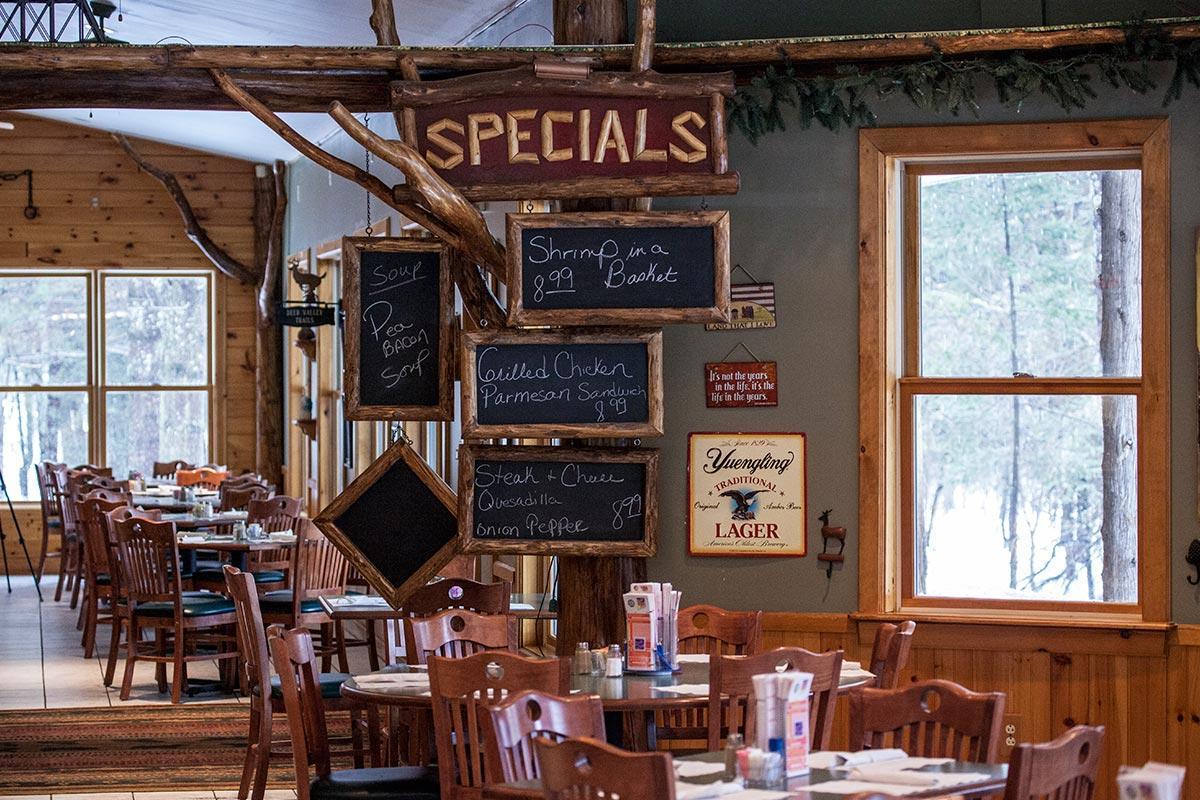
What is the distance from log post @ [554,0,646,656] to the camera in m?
5.59

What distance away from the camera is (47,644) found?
10047mm

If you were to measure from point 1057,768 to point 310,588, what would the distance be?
5803mm

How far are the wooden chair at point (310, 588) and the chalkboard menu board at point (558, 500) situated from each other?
2792 millimetres

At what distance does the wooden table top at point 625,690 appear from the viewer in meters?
4.37

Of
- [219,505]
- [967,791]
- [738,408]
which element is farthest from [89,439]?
[967,791]

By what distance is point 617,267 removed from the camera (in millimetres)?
5199

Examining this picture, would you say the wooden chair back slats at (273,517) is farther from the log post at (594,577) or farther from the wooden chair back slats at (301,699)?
the wooden chair back slats at (301,699)

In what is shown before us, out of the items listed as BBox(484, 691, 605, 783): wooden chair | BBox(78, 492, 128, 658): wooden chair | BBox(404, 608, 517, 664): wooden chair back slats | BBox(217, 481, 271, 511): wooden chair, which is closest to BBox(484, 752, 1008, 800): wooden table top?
BBox(484, 691, 605, 783): wooden chair

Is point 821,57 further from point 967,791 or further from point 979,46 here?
point 967,791

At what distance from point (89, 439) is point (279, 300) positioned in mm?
2143

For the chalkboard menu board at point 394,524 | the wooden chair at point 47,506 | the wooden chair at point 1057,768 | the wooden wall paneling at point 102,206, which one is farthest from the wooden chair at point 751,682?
the wooden wall paneling at point 102,206

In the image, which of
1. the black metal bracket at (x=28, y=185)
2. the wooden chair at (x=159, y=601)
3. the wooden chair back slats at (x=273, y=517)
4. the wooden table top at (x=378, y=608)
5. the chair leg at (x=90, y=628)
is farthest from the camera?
the black metal bracket at (x=28, y=185)

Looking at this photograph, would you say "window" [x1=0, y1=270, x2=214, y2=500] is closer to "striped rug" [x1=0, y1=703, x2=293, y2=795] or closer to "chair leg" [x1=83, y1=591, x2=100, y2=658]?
"chair leg" [x1=83, y1=591, x2=100, y2=658]

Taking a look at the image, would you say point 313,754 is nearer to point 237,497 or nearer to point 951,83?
point 951,83
